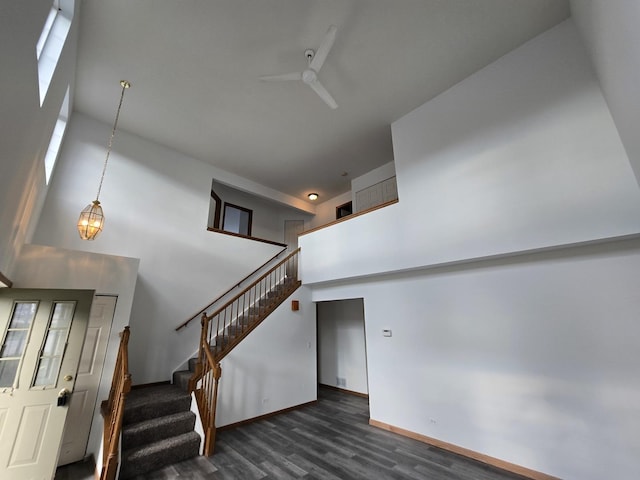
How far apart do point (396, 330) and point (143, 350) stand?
4.55 meters

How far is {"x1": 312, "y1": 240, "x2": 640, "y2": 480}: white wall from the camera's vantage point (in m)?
Answer: 2.76

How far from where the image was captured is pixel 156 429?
3.50 metres

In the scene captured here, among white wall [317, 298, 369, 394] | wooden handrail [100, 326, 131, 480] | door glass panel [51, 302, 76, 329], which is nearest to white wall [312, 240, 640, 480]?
white wall [317, 298, 369, 394]

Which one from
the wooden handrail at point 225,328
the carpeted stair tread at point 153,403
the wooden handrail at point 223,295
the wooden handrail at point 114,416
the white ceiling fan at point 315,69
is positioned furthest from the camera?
the wooden handrail at point 223,295

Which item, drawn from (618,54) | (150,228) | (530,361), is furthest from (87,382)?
(618,54)

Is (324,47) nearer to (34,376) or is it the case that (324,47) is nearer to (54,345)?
(54,345)

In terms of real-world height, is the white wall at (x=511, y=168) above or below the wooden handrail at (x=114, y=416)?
above

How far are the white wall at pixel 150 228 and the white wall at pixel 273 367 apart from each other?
4.32 feet

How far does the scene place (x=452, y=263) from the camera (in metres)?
3.96

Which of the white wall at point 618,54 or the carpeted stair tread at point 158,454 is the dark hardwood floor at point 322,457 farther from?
the white wall at point 618,54

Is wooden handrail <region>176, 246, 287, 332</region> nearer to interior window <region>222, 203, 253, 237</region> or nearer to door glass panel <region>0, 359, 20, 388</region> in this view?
interior window <region>222, 203, 253, 237</region>

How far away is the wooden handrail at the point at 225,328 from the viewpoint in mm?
3799

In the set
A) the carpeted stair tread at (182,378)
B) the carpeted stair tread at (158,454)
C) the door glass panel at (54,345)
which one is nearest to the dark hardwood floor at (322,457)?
the carpeted stair tread at (158,454)

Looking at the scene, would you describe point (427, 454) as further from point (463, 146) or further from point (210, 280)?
point (210, 280)
